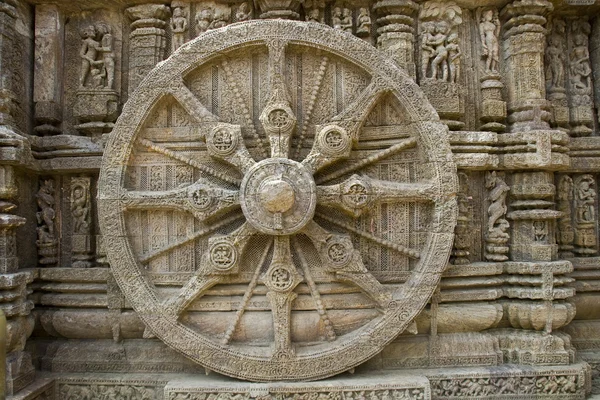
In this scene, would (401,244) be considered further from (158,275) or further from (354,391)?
(158,275)

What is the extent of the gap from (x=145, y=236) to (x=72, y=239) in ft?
3.06

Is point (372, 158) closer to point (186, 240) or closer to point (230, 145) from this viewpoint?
point (230, 145)

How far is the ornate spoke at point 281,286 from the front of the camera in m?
4.34

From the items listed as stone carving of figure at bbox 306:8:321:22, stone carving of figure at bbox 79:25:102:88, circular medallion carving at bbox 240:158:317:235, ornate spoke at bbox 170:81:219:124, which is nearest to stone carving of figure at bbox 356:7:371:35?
stone carving of figure at bbox 306:8:321:22

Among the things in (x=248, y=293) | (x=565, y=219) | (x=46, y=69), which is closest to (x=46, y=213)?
(x=46, y=69)

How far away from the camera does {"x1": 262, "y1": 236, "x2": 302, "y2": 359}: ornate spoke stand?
4340 mm

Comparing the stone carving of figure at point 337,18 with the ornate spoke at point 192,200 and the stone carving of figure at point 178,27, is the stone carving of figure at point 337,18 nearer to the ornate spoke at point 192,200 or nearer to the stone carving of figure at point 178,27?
the stone carving of figure at point 178,27

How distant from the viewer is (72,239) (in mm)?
4867

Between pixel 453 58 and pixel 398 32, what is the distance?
68 cm

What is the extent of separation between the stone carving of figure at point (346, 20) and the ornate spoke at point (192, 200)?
88.3 inches

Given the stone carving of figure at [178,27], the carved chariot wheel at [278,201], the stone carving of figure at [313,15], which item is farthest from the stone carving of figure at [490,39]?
the stone carving of figure at [178,27]

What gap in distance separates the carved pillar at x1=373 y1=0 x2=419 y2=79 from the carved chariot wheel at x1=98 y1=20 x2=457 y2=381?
531 mm

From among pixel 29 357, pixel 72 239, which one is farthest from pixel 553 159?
pixel 29 357

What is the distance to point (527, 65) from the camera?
4.98 meters
